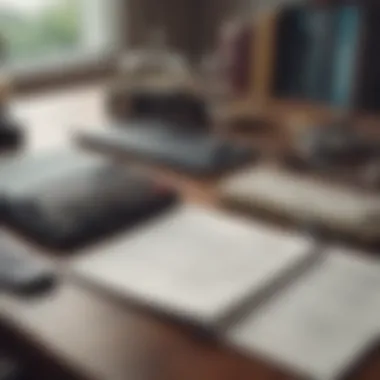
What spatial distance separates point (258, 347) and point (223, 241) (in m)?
0.24

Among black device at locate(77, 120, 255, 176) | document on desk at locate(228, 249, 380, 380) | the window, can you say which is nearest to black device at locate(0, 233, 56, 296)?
document on desk at locate(228, 249, 380, 380)

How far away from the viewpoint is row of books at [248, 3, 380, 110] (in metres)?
1.37

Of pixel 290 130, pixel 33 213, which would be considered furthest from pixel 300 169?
pixel 33 213

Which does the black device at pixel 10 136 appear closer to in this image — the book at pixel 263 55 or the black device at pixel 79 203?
the black device at pixel 79 203

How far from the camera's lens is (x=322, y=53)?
139cm

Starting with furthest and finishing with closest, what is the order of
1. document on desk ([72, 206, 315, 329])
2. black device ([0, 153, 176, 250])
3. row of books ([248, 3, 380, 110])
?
row of books ([248, 3, 380, 110]) → black device ([0, 153, 176, 250]) → document on desk ([72, 206, 315, 329])

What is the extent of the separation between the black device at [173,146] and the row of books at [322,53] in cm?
20

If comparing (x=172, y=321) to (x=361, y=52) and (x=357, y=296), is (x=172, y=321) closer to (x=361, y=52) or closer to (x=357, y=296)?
(x=357, y=296)

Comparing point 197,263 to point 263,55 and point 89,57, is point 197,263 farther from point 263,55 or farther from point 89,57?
point 89,57

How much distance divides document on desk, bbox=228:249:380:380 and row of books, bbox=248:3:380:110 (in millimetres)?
551

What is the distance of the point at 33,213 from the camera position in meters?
1.05

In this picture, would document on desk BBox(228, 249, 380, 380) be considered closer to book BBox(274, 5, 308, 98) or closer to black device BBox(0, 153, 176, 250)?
black device BBox(0, 153, 176, 250)

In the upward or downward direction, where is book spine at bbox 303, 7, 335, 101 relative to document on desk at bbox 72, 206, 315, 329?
upward

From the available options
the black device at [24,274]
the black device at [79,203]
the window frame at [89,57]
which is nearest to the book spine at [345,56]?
the black device at [79,203]
